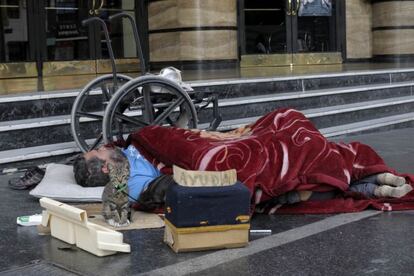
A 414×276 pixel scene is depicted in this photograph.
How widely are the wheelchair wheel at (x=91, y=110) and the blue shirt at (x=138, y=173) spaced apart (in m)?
1.01

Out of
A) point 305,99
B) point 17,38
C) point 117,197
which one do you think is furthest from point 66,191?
point 17,38

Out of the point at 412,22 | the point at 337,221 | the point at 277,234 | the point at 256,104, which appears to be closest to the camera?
the point at 277,234

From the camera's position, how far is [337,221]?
4.25 meters

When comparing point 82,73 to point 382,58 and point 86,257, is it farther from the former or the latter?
point 86,257

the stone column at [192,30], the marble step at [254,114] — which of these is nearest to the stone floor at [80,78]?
the stone column at [192,30]

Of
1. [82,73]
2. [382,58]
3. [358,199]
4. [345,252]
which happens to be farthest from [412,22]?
[345,252]

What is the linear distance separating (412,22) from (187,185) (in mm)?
11614

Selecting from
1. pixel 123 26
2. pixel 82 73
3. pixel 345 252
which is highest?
pixel 123 26

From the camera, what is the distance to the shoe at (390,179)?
178 inches

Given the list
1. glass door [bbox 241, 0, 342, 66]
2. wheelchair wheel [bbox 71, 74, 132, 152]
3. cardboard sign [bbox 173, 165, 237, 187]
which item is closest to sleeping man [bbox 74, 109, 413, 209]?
cardboard sign [bbox 173, 165, 237, 187]

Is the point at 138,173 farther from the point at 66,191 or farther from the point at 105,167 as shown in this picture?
the point at 66,191

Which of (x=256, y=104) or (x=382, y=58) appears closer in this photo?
(x=256, y=104)

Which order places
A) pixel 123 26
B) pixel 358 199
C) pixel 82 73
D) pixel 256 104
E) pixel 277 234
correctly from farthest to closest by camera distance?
pixel 123 26
pixel 82 73
pixel 256 104
pixel 358 199
pixel 277 234

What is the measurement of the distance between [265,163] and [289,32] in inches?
374
